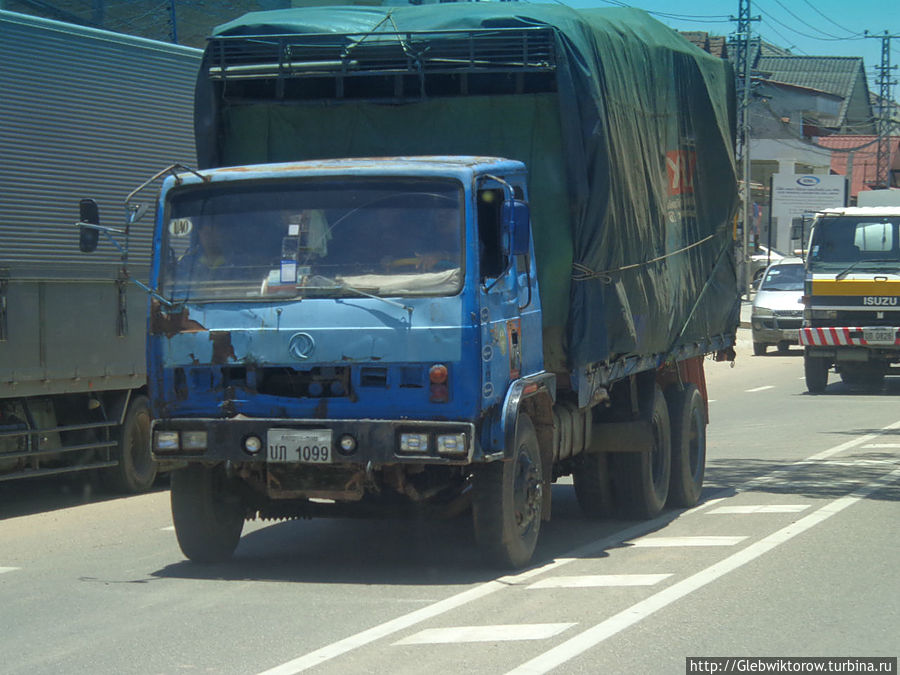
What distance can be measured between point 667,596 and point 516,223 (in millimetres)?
2158

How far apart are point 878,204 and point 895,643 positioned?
859 inches

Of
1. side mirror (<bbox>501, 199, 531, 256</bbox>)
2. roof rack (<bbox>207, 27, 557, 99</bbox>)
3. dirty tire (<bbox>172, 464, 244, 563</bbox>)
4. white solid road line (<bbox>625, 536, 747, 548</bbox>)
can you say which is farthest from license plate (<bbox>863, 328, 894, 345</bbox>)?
dirty tire (<bbox>172, 464, 244, 563</bbox>)

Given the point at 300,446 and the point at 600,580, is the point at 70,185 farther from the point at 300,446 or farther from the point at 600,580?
the point at 600,580

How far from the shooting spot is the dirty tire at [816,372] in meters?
23.3

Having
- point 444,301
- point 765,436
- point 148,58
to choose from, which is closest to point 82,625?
point 444,301

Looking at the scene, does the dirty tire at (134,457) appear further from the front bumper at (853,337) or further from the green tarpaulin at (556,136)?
the front bumper at (853,337)

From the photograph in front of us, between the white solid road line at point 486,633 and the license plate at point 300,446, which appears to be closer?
the white solid road line at point 486,633

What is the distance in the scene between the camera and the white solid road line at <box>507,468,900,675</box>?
6.17 meters

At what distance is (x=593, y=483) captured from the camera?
10.5m

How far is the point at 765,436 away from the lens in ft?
56.2

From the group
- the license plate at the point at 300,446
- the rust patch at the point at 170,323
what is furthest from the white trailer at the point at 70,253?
the license plate at the point at 300,446

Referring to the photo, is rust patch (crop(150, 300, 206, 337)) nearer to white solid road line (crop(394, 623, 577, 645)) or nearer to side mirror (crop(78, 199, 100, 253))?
Answer: side mirror (crop(78, 199, 100, 253))

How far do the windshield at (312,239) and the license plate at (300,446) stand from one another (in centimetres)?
75

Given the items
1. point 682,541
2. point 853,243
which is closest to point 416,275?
point 682,541
